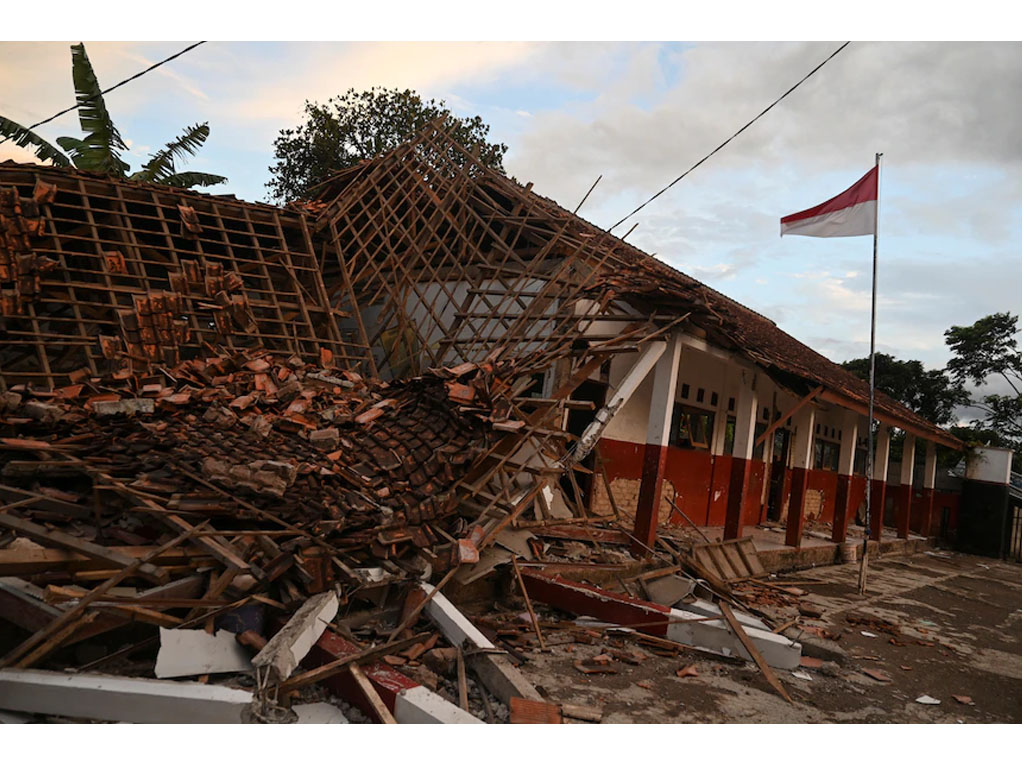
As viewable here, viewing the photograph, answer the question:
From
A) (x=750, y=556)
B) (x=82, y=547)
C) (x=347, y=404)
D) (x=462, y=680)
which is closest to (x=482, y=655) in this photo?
(x=462, y=680)

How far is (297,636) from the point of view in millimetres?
5078

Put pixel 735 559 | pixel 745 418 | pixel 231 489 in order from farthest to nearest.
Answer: pixel 745 418 < pixel 735 559 < pixel 231 489

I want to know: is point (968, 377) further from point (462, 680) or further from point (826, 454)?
point (462, 680)

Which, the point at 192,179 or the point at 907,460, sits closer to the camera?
the point at 192,179

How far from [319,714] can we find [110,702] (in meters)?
1.17

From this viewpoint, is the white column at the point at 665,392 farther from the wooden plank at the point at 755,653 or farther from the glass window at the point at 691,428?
the glass window at the point at 691,428

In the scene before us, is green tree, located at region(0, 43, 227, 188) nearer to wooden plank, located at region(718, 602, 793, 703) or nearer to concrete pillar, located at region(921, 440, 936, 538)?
wooden plank, located at region(718, 602, 793, 703)

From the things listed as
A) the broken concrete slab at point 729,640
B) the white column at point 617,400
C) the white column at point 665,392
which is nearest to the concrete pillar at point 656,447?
the white column at point 665,392

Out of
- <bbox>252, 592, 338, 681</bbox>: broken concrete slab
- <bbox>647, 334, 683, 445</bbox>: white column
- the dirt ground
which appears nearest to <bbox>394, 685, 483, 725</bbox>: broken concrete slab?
<bbox>252, 592, 338, 681</bbox>: broken concrete slab

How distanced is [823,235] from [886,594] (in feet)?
19.5

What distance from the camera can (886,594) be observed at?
12.5m

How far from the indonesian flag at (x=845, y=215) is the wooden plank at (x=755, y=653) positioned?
677cm

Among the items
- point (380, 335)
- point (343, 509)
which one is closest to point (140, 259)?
point (380, 335)

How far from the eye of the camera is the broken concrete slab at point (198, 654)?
4.77 m
